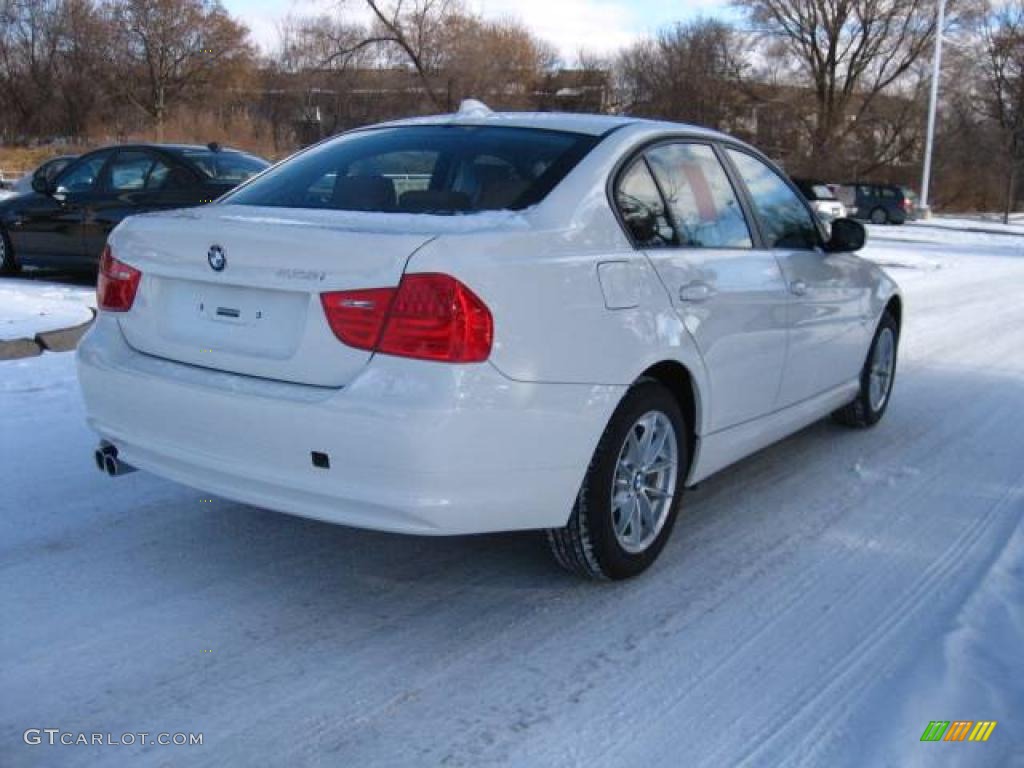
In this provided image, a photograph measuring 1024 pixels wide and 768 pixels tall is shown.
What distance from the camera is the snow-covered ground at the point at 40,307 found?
24.6 ft

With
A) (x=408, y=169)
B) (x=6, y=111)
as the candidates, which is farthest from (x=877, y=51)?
(x=408, y=169)

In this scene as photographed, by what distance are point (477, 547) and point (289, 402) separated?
128 centimetres

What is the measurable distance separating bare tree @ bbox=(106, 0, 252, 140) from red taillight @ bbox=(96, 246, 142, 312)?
6297cm

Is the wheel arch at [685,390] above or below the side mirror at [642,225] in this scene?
below

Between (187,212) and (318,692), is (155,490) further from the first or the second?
(318,692)

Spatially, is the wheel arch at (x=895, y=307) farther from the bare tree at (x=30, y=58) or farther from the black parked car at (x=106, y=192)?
the bare tree at (x=30, y=58)

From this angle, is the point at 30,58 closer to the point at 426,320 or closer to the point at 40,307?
the point at 40,307

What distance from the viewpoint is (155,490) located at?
14.9ft

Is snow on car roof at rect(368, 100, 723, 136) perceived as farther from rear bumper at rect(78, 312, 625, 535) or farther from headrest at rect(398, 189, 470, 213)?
rear bumper at rect(78, 312, 625, 535)

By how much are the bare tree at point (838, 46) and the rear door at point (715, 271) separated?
47.5m

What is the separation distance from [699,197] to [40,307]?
251 inches

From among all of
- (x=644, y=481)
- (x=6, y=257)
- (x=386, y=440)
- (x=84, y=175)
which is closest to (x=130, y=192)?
(x=84, y=175)

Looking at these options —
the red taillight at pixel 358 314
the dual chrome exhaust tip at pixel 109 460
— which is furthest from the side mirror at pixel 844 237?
the dual chrome exhaust tip at pixel 109 460

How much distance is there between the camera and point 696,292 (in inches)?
152
